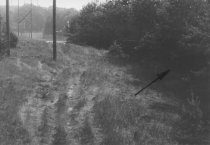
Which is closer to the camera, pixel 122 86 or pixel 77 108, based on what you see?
pixel 77 108

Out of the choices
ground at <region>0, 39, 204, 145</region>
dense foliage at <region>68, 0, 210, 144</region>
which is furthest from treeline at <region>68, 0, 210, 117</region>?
ground at <region>0, 39, 204, 145</region>

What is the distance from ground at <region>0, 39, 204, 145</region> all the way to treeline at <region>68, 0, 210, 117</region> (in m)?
2.46

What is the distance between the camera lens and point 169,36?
28.4 m

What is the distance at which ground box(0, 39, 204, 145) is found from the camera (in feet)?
49.9

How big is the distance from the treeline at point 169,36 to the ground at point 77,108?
246 cm

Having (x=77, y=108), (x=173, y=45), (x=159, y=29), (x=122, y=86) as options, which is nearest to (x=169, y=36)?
(x=173, y=45)

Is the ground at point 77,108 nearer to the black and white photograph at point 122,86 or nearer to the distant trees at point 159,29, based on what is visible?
the black and white photograph at point 122,86

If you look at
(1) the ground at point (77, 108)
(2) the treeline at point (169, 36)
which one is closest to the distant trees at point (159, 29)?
(2) the treeline at point (169, 36)

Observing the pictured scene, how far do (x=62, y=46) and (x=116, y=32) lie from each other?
7325 millimetres

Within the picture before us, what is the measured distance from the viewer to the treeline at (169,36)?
24.1 meters

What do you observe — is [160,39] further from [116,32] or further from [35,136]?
[35,136]

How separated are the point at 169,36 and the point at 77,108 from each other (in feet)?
40.4

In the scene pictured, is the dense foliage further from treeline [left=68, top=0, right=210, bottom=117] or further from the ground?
the ground

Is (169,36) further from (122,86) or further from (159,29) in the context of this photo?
(122,86)
